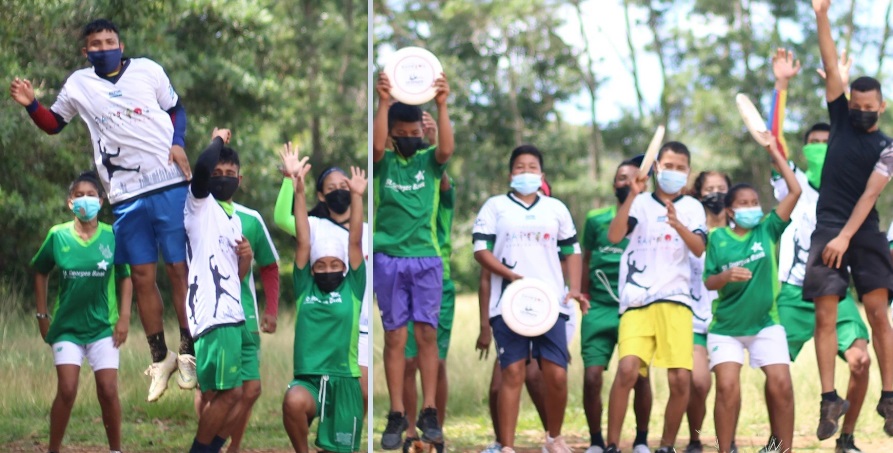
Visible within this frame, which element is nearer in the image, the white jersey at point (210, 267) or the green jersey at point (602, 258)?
the white jersey at point (210, 267)

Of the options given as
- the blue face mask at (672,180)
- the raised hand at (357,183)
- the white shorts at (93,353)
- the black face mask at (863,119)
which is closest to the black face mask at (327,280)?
the raised hand at (357,183)

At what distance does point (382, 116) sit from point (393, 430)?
5.71ft

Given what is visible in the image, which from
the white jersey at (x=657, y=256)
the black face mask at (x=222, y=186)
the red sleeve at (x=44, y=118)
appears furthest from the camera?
the white jersey at (x=657, y=256)

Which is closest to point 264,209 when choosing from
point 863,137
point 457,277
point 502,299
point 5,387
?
point 5,387

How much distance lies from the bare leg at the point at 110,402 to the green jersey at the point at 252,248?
33.1 inches

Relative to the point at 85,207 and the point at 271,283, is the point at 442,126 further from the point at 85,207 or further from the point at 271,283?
the point at 85,207

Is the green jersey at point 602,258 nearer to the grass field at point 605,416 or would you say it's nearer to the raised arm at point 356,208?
the grass field at point 605,416

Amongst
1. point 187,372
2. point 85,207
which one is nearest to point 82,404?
point 187,372

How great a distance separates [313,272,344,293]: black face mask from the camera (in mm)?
7172

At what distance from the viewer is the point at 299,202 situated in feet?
22.2

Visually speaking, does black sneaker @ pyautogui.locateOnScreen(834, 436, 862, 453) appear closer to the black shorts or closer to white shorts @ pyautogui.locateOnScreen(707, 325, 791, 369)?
white shorts @ pyautogui.locateOnScreen(707, 325, 791, 369)

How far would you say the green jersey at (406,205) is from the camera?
7.44 meters

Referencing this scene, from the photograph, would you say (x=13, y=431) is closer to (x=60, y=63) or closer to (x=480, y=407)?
(x=60, y=63)

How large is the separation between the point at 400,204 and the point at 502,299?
801 millimetres
